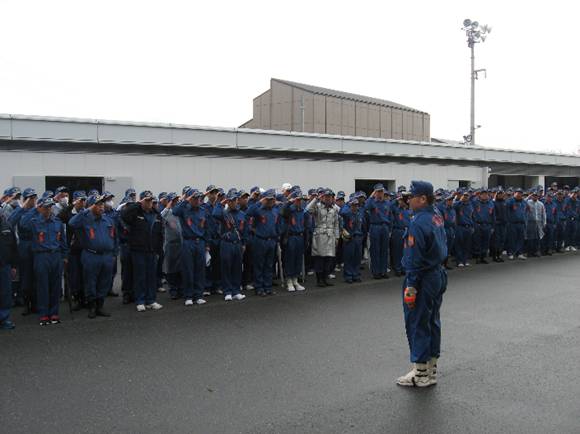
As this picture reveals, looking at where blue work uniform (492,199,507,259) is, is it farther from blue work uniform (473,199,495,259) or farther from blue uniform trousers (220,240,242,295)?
blue uniform trousers (220,240,242,295)

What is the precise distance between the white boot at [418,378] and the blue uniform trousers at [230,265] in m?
5.24

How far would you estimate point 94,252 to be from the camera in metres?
8.84

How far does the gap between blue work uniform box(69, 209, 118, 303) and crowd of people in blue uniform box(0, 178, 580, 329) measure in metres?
0.02

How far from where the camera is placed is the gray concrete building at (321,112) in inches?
1281

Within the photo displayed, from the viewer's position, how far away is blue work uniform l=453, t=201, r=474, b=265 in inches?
589

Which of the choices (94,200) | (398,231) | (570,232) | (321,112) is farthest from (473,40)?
(94,200)

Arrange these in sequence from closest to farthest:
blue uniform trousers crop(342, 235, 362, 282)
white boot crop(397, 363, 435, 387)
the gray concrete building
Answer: white boot crop(397, 363, 435, 387) < blue uniform trousers crop(342, 235, 362, 282) < the gray concrete building

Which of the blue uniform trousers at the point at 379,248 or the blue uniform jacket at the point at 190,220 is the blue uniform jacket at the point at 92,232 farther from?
the blue uniform trousers at the point at 379,248

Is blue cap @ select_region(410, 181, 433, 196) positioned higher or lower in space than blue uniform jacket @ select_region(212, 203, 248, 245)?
higher

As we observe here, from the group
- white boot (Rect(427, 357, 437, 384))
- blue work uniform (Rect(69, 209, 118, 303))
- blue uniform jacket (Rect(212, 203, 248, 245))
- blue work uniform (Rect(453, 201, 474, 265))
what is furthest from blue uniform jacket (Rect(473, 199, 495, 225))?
white boot (Rect(427, 357, 437, 384))

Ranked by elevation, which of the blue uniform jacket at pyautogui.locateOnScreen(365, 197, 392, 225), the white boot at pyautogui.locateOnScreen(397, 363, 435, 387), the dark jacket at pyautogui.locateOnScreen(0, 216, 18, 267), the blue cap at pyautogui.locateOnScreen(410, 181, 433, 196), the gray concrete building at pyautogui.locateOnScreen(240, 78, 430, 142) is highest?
the gray concrete building at pyautogui.locateOnScreen(240, 78, 430, 142)

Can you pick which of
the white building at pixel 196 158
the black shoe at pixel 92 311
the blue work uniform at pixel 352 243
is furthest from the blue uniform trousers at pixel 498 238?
the black shoe at pixel 92 311

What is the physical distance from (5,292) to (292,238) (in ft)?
17.6

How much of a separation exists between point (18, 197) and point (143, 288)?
9.98 ft
